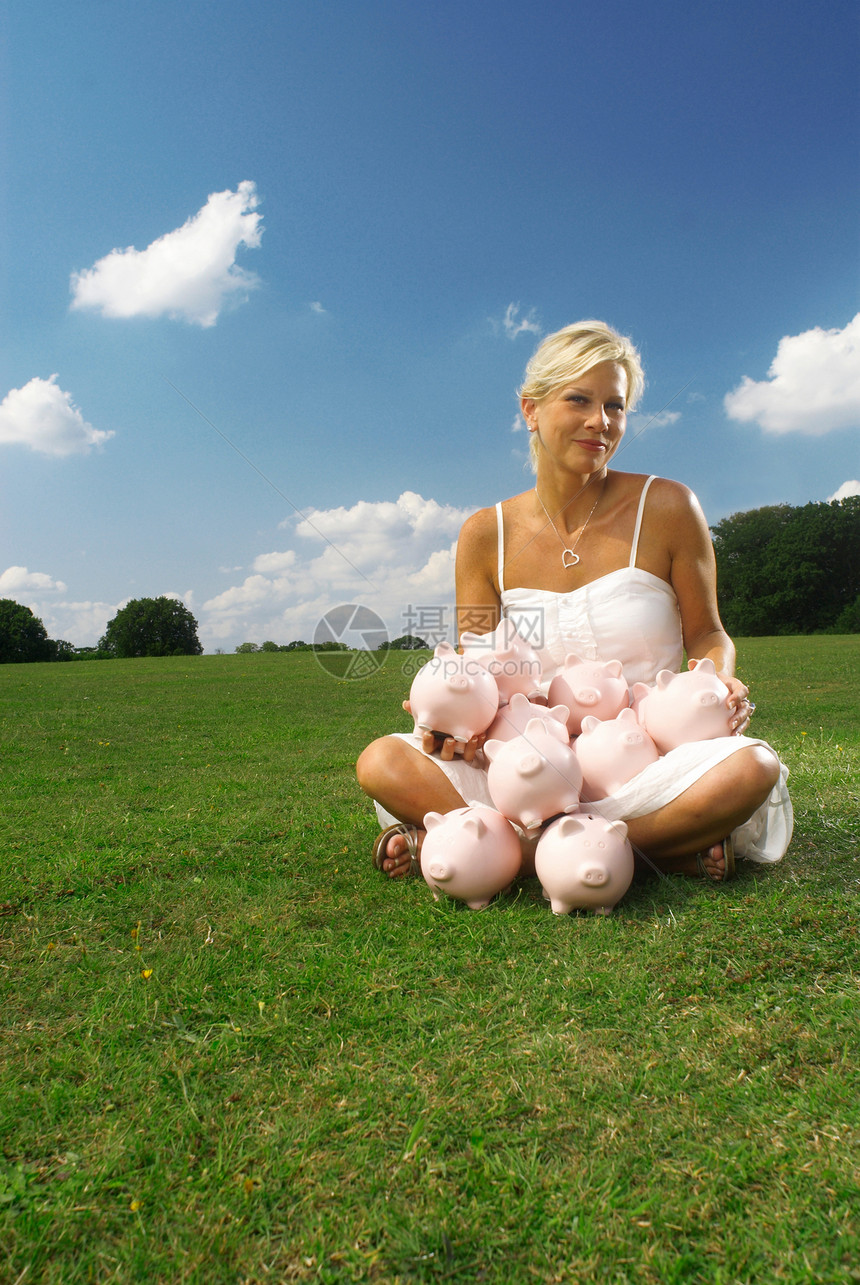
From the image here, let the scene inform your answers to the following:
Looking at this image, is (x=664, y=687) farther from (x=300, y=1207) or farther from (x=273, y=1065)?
(x=300, y=1207)

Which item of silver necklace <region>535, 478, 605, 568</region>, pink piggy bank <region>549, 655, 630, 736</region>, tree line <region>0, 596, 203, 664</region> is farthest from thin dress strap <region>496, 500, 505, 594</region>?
tree line <region>0, 596, 203, 664</region>

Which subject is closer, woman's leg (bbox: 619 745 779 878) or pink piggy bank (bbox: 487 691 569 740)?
woman's leg (bbox: 619 745 779 878)

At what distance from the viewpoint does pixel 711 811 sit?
9.57 feet

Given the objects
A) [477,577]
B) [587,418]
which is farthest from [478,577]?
[587,418]

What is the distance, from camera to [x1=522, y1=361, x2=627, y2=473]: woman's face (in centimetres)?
345

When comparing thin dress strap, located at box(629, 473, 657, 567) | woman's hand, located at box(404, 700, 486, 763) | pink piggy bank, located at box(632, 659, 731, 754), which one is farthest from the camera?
thin dress strap, located at box(629, 473, 657, 567)

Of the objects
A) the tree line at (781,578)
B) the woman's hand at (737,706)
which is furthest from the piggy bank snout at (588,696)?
the tree line at (781,578)

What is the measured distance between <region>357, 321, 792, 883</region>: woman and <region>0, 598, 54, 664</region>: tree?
38.4 metres

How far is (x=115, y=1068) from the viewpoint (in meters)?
2.13

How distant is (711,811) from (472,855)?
87 centimetres

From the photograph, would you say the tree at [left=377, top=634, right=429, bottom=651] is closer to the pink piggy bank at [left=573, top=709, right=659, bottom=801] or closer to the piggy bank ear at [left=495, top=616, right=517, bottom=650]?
the piggy bank ear at [left=495, top=616, right=517, bottom=650]

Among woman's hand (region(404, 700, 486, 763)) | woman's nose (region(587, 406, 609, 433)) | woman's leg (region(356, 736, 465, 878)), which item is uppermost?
woman's nose (region(587, 406, 609, 433))

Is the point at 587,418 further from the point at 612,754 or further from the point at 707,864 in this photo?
the point at 707,864

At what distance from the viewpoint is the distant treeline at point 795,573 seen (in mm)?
43875
